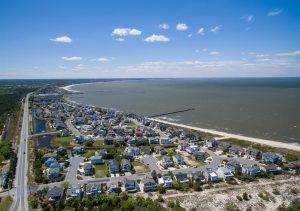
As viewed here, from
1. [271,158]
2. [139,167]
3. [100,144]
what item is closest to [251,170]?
[271,158]

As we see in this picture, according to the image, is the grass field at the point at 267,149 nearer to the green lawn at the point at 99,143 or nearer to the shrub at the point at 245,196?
the shrub at the point at 245,196

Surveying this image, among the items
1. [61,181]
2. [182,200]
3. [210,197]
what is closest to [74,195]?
[61,181]

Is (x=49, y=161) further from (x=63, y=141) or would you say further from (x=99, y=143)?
(x=63, y=141)

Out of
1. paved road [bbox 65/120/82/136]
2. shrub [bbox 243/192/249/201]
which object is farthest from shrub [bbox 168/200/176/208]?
paved road [bbox 65/120/82/136]

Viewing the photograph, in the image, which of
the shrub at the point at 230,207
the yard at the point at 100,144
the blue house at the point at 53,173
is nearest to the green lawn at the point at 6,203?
the blue house at the point at 53,173

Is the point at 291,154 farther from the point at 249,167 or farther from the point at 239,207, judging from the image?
the point at 239,207
